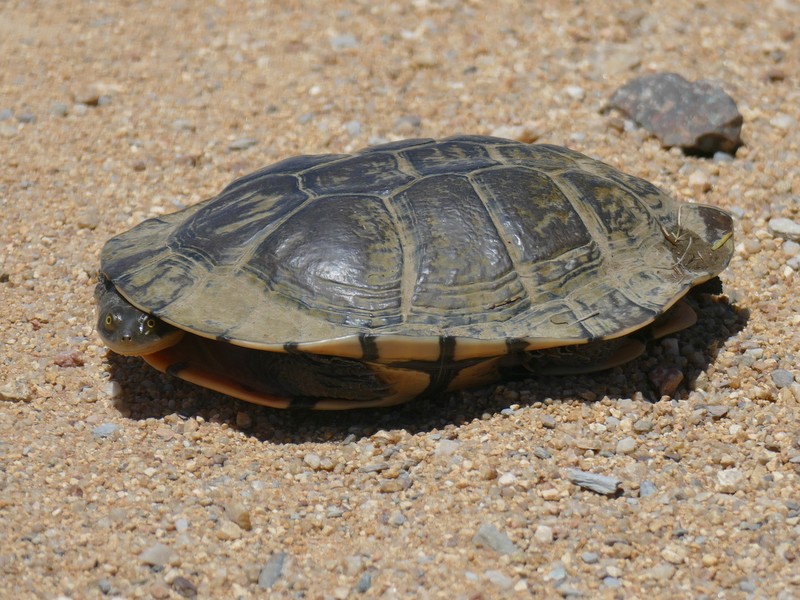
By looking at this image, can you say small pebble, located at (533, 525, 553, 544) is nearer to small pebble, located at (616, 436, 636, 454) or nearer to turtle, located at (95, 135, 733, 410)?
small pebble, located at (616, 436, 636, 454)

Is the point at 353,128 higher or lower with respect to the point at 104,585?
higher

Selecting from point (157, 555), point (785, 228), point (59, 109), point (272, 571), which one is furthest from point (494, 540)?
point (59, 109)

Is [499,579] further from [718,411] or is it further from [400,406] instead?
[718,411]

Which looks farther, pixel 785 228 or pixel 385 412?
pixel 785 228

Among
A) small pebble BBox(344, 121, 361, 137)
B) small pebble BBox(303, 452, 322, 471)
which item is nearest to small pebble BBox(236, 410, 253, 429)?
small pebble BBox(303, 452, 322, 471)

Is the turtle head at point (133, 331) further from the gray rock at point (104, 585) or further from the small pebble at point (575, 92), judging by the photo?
the small pebble at point (575, 92)

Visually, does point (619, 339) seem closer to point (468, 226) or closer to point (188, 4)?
point (468, 226)

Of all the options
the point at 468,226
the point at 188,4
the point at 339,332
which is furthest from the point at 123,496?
the point at 188,4

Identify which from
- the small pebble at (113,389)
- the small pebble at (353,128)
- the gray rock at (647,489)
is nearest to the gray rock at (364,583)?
the gray rock at (647,489)
